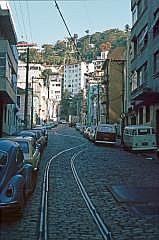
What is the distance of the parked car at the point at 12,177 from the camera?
9578 millimetres

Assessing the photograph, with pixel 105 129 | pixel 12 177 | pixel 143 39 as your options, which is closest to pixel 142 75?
pixel 143 39

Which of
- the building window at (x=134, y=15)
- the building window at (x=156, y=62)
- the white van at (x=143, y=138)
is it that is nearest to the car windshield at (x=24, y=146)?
the white van at (x=143, y=138)

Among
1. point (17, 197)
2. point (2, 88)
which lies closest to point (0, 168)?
point (17, 197)

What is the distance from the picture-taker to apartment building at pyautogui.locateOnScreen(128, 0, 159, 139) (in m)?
39.0

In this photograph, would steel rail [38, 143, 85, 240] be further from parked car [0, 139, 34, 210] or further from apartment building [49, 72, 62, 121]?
apartment building [49, 72, 62, 121]

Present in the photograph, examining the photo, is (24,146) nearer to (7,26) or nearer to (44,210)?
(44,210)

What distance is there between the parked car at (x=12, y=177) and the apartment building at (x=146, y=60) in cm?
2694

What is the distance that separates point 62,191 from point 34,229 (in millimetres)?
5230

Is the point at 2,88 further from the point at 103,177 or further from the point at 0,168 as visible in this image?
the point at 0,168

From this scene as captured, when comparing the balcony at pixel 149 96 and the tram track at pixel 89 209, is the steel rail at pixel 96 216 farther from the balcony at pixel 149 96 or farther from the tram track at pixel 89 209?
the balcony at pixel 149 96

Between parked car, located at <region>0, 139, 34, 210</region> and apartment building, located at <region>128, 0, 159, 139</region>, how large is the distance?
26941mm

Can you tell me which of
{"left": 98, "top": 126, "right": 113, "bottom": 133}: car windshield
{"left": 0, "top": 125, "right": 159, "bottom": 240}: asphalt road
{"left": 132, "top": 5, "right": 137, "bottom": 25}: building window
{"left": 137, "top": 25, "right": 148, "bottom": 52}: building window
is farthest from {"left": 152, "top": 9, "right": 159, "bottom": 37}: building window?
{"left": 0, "top": 125, "right": 159, "bottom": 240}: asphalt road

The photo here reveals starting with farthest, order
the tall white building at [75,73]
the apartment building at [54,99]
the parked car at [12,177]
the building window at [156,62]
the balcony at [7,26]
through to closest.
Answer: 1. the apartment building at [54,99]
2. the balcony at [7,26]
3. the building window at [156,62]
4. the tall white building at [75,73]
5. the parked car at [12,177]

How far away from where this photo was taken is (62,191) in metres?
14.2
